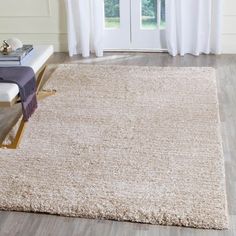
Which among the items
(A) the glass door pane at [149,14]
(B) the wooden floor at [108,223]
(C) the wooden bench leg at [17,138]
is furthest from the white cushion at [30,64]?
(A) the glass door pane at [149,14]

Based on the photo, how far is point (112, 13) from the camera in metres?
4.46

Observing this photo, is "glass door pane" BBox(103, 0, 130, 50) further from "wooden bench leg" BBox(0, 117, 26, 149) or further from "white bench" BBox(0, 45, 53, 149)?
"wooden bench leg" BBox(0, 117, 26, 149)

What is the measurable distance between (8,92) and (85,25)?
6.74ft

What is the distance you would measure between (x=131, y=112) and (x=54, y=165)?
33.3 inches

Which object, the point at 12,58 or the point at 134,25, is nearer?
the point at 12,58

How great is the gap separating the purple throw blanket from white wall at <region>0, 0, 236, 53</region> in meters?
1.88

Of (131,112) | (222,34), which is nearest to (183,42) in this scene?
(222,34)

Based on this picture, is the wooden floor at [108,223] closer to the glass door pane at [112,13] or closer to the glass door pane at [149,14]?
the glass door pane at [149,14]

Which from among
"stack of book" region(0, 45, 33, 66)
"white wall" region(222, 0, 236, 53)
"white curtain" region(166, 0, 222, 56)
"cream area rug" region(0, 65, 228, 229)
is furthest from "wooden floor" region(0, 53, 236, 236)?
"white wall" region(222, 0, 236, 53)

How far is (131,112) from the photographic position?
311 cm

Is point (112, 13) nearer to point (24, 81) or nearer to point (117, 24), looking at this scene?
point (117, 24)

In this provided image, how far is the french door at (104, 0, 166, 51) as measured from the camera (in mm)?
4383

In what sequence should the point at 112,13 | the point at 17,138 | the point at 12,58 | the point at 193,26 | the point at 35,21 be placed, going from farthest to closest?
1. the point at 35,21
2. the point at 112,13
3. the point at 193,26
4. the point at 12,58
5. the point at 17,138

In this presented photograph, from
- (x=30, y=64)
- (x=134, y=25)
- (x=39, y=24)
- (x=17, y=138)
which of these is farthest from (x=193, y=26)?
(x=17, y=138)
